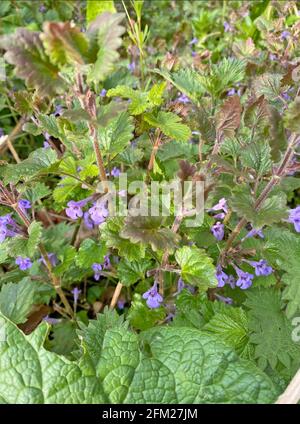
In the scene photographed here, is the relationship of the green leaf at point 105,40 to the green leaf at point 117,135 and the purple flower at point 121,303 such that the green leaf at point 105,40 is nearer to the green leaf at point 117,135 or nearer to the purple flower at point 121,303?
the green leaf at point 117,135

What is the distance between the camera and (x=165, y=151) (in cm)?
186

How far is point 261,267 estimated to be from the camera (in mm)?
1465

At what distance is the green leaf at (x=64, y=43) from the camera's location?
32.0 inches

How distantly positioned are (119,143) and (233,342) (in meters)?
Answer: 0.67

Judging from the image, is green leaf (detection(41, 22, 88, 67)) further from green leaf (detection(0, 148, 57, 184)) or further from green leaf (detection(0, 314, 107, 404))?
green leaf (detection(0, 314, 107, 404))

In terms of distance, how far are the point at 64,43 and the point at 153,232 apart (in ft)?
1.60

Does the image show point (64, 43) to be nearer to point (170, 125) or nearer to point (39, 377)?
point (170, 125)

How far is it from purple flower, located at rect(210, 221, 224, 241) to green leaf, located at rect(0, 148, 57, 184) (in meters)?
0.52

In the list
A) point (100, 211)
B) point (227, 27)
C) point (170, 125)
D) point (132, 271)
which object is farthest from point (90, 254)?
point (227, 27)

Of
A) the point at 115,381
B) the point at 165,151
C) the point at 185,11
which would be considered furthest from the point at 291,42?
the point at 185,11

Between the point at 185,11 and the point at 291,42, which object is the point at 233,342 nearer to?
the point at 291,42

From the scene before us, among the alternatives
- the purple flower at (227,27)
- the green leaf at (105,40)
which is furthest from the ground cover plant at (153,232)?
the purple flower at (227,27)

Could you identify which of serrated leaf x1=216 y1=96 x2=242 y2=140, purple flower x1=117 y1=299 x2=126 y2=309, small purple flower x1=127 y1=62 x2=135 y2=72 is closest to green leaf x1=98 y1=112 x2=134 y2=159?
serrated leaf x1=216 y1=96 x2=242 y2=140

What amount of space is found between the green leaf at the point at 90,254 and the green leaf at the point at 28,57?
691 mm
